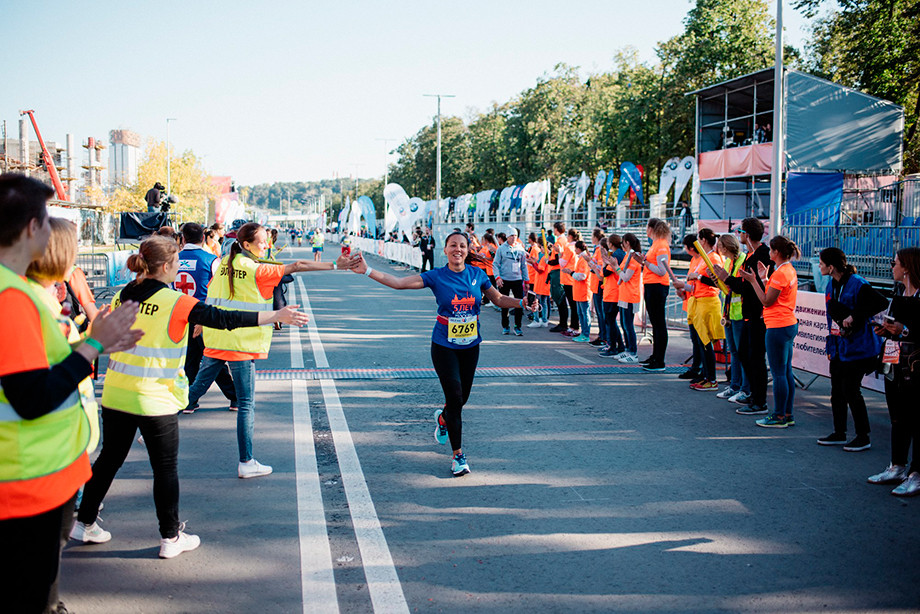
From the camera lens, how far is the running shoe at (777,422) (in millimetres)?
7613

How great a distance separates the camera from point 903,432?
5840 millimetres

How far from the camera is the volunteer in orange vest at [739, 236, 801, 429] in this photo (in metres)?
7.34

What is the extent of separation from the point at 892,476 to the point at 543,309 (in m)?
10.5

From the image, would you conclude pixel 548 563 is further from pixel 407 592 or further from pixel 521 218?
pixel 521 218

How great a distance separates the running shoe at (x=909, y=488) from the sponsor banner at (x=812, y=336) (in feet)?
11.4

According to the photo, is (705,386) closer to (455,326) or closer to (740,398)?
(740,398)

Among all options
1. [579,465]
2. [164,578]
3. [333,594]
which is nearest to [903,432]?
[579,465]

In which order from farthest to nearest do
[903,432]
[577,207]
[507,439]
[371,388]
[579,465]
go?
1. [577,207]
2. [371,388]
3. [507,439]
4. [579,465]
5. [903,432]

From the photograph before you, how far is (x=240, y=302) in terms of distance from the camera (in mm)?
5992

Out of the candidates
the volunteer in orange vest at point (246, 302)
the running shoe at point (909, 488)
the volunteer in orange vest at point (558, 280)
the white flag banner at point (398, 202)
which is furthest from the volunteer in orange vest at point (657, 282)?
the white flag banner at point (398, 202)

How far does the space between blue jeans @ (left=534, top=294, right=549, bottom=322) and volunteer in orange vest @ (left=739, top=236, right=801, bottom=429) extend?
326 inches

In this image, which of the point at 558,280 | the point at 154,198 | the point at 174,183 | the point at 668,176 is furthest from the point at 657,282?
the point at 174,183

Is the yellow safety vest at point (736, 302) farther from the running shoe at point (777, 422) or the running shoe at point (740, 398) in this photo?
the running shoe at point (777, 422)

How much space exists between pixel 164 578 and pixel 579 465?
3340 mm
